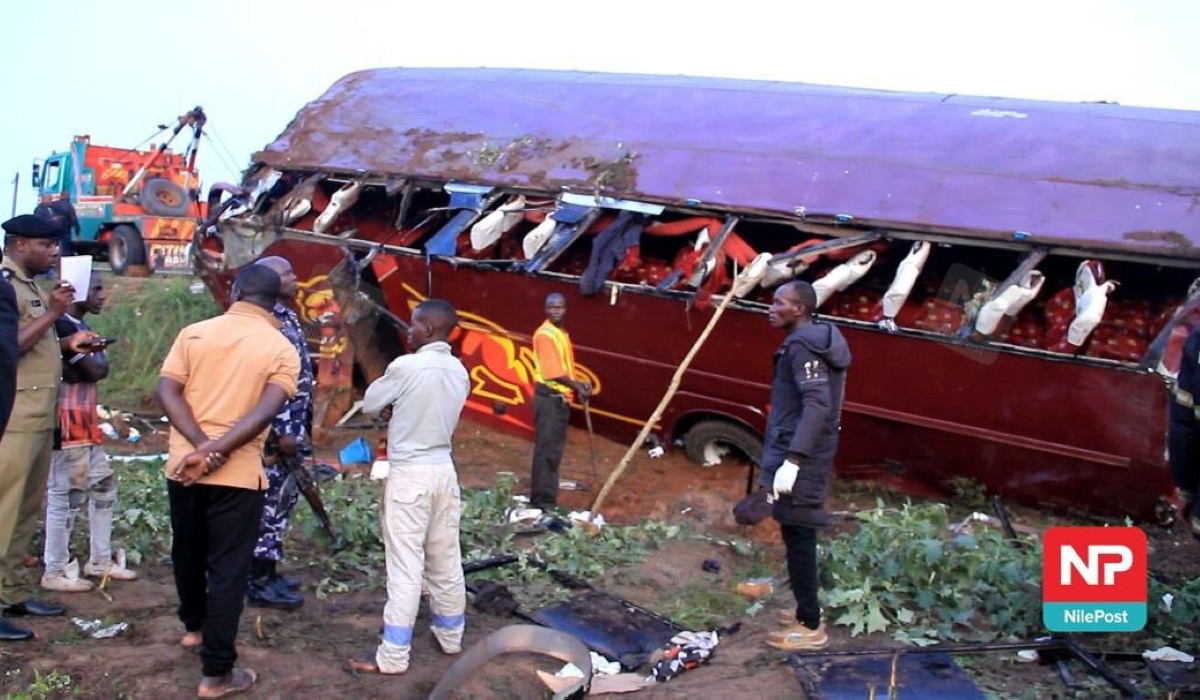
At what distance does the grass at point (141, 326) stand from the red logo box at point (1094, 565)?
9556 mm

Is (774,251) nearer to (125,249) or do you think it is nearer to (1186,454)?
(1186,454)

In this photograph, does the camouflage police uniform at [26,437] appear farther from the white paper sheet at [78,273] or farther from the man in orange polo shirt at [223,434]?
the man in orange polo shirt at [223,434]

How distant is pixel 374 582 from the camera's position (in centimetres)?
599

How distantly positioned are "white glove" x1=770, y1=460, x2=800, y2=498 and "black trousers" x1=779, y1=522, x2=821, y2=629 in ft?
0.72

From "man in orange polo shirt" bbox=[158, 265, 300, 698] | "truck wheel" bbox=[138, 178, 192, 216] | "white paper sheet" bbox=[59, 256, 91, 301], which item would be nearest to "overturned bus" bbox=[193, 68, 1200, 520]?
"white paper sheet" bbox=[59, 256, 91, 301]

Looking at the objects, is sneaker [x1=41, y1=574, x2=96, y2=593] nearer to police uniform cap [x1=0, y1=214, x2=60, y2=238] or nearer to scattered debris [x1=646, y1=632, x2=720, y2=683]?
police uniform cap [x1=0, y1=214, x2=60, y2=238]

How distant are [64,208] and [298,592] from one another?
12261 mm

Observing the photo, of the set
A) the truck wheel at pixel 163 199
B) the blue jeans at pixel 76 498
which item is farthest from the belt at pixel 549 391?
the truck wheel at pixel 163 199

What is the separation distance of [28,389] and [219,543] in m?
1.26

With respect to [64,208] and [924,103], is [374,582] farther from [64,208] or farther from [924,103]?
[64,208]

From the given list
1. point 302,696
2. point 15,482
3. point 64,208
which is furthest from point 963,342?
point 64,208

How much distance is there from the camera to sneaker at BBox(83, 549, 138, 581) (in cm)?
554

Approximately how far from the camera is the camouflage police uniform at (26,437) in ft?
15.3

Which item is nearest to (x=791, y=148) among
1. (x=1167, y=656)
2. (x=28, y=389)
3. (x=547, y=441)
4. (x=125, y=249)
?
(x=547, y=441)
